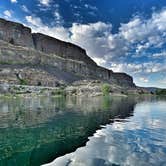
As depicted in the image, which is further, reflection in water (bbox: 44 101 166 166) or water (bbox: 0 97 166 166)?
water (bbox: 0 97 166 166)

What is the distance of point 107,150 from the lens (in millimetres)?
21391

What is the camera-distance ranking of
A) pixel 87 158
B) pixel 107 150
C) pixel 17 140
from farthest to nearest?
pixel 17 140 < pixel 107 150 < pixel 87 158

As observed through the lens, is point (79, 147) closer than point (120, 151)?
No

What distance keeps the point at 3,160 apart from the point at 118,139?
518 inches

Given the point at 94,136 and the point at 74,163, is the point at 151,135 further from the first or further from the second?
the point at 74,163

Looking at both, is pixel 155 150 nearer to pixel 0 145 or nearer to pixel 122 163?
pixel 122 163

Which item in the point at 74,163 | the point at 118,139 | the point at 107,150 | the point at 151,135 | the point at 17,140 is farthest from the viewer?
the point at 151,135

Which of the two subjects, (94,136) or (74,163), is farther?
(94,136)

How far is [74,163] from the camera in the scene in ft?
56.9

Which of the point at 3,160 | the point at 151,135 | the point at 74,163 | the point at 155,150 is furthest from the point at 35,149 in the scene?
the point at 151,135

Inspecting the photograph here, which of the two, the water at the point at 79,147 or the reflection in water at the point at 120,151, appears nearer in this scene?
the reflection in water at the point at 120,151

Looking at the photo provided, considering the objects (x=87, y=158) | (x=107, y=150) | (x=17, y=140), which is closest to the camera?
(x=87, y=158)

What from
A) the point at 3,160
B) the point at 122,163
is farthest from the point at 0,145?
the point at 122,163

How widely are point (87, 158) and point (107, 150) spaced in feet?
11.1
